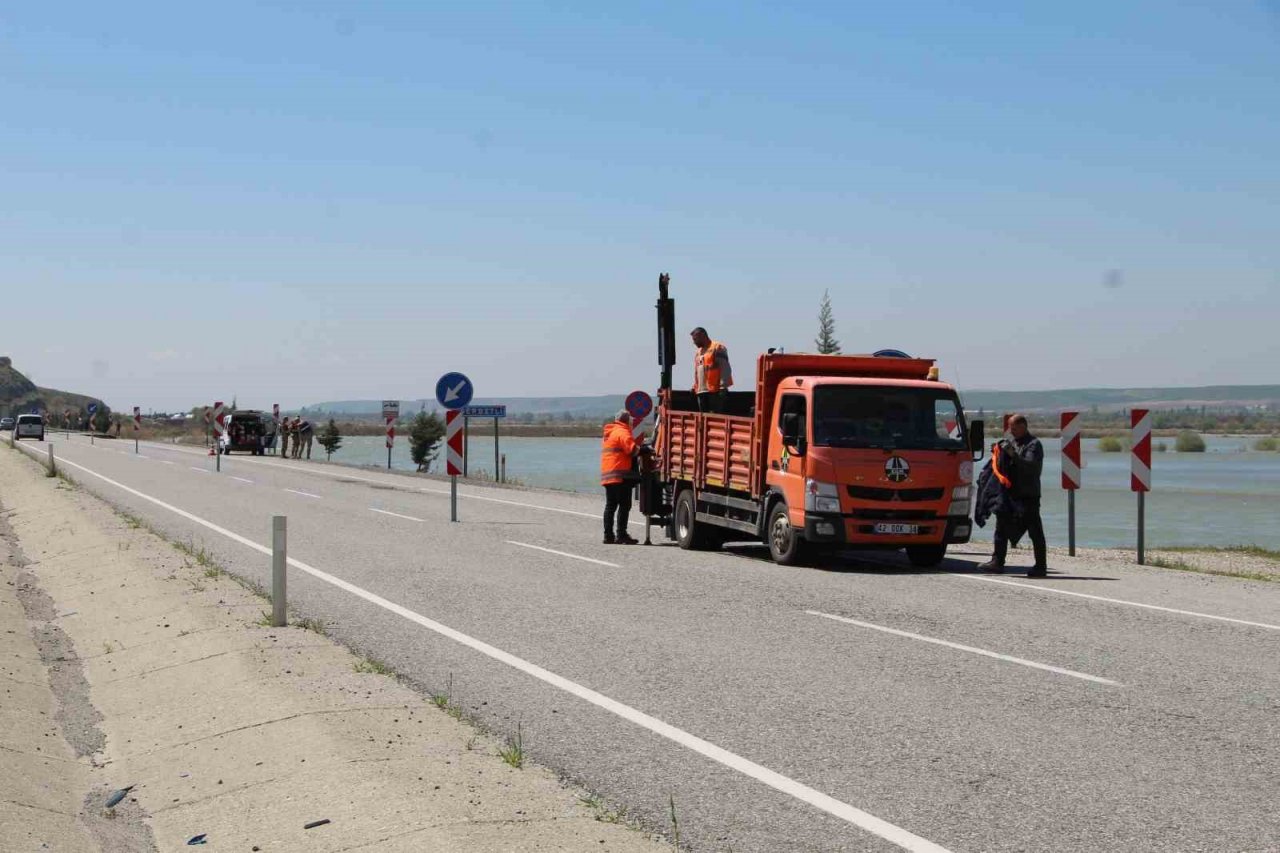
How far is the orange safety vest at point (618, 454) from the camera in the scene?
19.6 meters

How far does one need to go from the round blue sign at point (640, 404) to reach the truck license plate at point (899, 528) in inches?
484

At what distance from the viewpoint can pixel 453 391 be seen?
26.5 m

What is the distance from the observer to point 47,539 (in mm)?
21609

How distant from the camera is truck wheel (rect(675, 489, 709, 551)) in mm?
18609

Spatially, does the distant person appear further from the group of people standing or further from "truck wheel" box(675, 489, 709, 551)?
"truck wheel" box(675, 489, 709, 551)

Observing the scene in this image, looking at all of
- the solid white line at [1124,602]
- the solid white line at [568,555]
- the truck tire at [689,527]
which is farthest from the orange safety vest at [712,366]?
the solid white line at [1124,602]

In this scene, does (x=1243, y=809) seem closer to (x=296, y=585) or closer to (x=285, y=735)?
(x=285, y=735)

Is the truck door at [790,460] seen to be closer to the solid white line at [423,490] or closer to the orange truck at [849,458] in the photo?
the orange truck at [849,458]

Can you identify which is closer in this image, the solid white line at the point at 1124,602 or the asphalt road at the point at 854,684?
the asphalt road at the point at 854,684

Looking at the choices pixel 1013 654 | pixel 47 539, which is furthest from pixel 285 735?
pixel 47 539

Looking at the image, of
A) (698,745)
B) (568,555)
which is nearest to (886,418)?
(568,555)

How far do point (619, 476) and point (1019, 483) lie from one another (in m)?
5.75

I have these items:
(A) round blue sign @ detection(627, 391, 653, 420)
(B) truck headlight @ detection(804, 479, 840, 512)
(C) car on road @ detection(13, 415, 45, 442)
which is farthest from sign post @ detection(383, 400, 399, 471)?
(C) car on road @ detection(13, 415, 45, 442)

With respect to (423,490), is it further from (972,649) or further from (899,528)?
(972,649)
